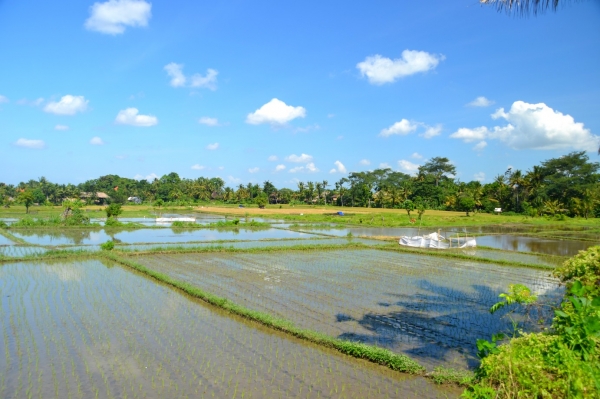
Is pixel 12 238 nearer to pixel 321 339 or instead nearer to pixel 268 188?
pixel 321 339

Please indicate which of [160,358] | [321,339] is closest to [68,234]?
[160,358]

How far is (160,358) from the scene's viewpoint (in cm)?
627

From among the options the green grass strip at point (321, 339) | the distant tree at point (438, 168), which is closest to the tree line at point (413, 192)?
the distant tree at point (438, 168)

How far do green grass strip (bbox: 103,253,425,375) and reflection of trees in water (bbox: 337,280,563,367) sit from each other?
58 centimetres

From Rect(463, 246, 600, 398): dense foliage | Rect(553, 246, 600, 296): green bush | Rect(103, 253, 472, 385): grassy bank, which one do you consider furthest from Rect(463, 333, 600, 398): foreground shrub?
Rect(553, 246, 600, 296): green bush

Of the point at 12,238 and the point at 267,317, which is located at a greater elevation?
the point at 12,238

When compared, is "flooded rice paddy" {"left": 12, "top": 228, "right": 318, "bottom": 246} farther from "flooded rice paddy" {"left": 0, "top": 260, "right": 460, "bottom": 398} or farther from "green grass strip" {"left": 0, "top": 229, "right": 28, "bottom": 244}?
"flooded rice paddy" {"left": 0, "top": 260, "right": 460, "bottom": 398}

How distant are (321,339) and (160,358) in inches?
103

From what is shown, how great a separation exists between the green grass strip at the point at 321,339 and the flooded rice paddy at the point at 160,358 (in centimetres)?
16

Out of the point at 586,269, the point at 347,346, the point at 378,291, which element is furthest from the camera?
the point at 378,291

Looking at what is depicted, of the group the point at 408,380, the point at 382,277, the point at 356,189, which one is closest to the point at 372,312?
the point at 408,380

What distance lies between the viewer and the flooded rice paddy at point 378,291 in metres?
7.52

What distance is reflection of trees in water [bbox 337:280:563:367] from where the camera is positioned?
6864mm

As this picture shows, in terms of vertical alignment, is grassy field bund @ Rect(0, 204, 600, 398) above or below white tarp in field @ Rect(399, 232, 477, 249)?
below
